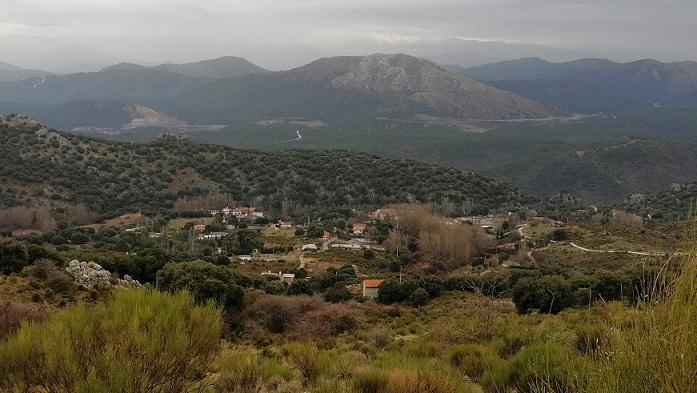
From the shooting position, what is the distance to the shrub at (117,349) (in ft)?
15.4

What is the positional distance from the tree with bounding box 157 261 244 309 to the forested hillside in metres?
46.0

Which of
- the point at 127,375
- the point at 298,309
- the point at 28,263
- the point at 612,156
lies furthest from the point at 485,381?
the point at 612,156

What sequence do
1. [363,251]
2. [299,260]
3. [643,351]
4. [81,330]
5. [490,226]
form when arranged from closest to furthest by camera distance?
[643,351], [81,330], [299,260], [363,251], [490,226]

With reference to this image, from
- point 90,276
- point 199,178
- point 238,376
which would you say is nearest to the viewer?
point 238,376

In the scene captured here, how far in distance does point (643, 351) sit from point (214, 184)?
2963 inches

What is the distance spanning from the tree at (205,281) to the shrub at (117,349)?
11.2m

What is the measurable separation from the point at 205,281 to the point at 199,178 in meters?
61.3

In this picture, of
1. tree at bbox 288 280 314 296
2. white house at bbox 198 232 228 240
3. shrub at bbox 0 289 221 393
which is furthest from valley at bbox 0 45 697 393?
white house at bbox 198 232 228 240

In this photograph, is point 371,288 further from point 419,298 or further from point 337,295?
point 419,298

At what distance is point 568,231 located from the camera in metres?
47.6

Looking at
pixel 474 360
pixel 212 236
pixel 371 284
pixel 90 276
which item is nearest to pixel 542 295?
pixel 371 284

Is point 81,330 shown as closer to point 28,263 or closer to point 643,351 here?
point 643,351

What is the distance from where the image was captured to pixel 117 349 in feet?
16.2

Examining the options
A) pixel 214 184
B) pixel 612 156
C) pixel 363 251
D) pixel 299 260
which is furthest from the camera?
pixel 612 156
